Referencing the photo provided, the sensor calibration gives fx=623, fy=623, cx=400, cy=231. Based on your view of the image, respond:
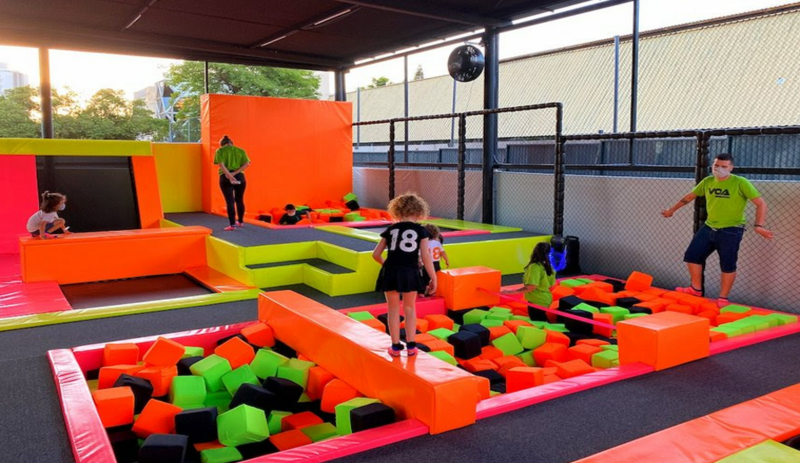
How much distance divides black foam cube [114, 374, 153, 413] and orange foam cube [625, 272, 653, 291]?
16.7 feet

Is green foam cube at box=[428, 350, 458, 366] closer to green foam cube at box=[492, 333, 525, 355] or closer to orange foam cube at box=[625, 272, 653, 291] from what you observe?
green foam cube at box=[492, 333, 525, 355]

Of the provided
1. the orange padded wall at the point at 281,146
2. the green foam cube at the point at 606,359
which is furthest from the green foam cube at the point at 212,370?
the orange padded wall at the point at 281,146

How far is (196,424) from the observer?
3.56 metres

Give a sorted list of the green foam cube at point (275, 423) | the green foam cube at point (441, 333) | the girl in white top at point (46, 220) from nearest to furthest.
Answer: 1. the green foam cube at point (275, 423)
2. the green foam cube at point (441, 333)
3. the girl in white top at point (46, 220)

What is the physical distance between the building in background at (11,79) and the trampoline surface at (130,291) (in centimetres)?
1511

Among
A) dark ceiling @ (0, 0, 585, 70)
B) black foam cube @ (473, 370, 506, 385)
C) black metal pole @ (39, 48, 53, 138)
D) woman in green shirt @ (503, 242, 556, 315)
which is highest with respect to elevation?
dark ceiling @ (0, 0, 585, 70)

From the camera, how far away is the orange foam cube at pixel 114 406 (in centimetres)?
366

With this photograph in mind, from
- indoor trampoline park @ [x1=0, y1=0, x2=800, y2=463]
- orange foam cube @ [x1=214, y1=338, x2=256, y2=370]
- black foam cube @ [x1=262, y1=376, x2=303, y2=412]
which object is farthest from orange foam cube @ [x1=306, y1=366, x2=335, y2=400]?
orange foam cube @ [x1=214, y1=338, x2=256, y2=370]

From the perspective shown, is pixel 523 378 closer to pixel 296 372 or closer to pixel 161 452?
pixel 296 372

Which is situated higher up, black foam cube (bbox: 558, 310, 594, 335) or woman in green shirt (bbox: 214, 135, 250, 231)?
woman in green shirt (bbox: 214, 135, 250, 231)

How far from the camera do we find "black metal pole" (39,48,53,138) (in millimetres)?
10734

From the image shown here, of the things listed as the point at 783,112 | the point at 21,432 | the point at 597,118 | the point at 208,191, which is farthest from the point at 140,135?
the point at 21,432

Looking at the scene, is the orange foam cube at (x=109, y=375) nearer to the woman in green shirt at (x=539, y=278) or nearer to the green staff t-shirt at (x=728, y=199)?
the woman in green shirt at (x=539, y=278)

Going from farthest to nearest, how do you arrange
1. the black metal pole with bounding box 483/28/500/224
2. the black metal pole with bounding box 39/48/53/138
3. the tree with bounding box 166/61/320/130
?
the tree with bounding box 166/61/320/130, the black metal pole with bounding box 39/48/53/138, the black metal pole with bounding box 483/28/500/224
